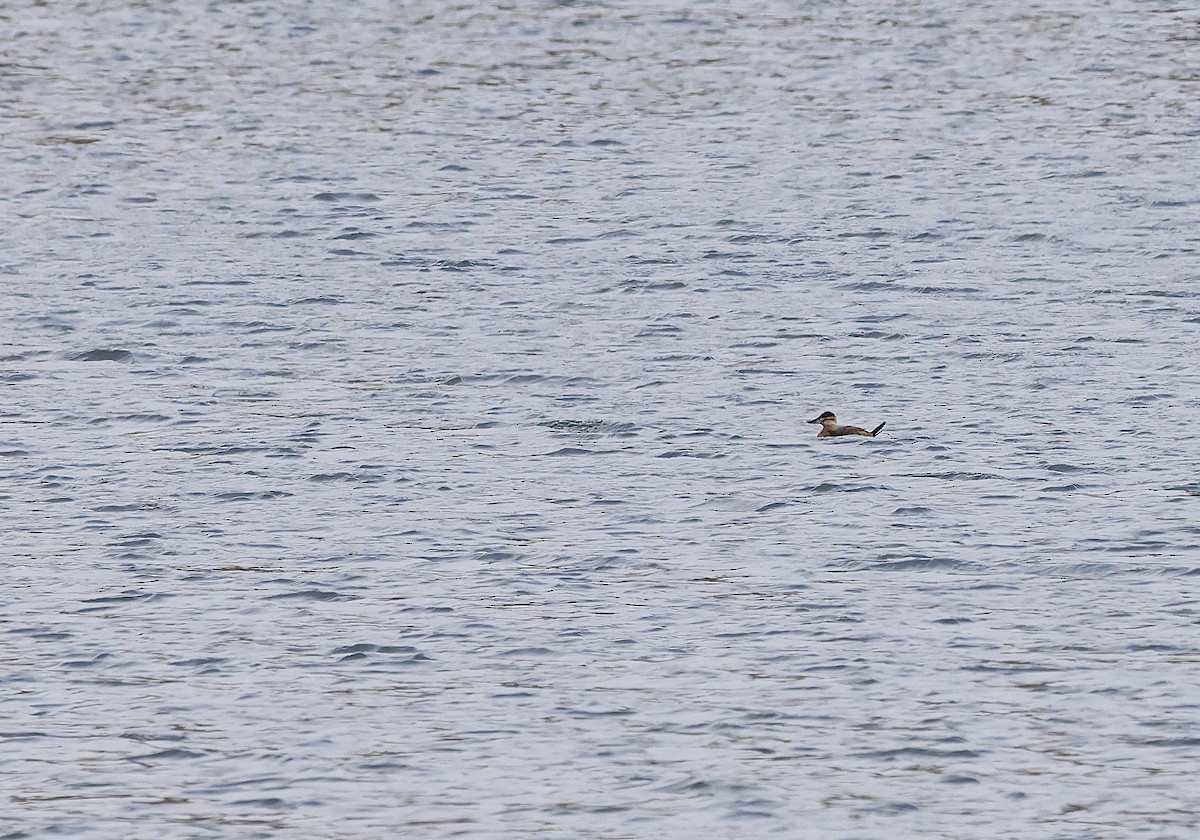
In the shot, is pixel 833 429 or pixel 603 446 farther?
pixel 603 446

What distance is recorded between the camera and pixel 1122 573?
2328 centimetres

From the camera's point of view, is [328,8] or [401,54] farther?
[328,8]

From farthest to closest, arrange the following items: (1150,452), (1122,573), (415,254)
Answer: (415,254)
(1150,452)
(1122,573)

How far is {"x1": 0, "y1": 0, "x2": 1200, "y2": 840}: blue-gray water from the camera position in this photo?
1906 cm

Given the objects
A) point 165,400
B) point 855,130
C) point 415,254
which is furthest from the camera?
point 855,130

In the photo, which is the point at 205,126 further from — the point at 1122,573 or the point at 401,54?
the point at 1122,573

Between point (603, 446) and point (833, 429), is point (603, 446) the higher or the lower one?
the lower one

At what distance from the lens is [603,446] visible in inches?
1107

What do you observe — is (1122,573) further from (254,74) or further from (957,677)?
(254,74)

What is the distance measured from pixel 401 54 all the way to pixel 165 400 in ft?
83.3

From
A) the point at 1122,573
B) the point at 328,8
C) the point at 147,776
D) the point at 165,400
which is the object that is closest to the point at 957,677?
the point at 1122,573

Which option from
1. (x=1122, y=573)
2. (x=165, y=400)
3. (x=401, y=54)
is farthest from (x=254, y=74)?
(x=1122, y=573)

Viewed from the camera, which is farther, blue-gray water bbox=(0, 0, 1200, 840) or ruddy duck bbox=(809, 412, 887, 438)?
ruddy duck bbox=(809, 412, 887, 438)

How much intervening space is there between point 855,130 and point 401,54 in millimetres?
12298
